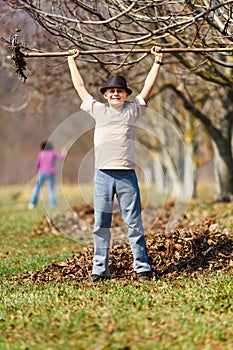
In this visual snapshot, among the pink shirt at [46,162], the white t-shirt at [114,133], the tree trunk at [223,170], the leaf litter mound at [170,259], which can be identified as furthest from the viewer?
the pink shirt at [46,162]

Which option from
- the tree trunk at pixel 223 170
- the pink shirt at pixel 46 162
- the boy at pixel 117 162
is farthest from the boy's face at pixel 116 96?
the pink shirt at pixel 46 162

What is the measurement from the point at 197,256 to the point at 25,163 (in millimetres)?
62884

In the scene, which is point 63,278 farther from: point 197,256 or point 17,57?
point 17,57

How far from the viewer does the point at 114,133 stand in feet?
22.8

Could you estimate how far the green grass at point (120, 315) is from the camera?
15.7ft

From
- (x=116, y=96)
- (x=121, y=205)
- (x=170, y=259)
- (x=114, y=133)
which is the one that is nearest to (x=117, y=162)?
(x=114, y=133)

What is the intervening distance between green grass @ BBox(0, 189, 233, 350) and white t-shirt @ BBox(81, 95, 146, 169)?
1.35 m

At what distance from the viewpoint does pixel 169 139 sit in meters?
27.3

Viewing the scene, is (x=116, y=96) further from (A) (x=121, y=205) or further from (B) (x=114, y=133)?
(A) (x=121, y=205)

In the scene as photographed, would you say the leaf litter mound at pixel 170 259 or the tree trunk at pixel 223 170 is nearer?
the leaf litter mound at pixel 170 259

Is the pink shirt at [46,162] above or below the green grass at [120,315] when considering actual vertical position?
above

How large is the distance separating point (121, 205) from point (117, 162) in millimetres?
492

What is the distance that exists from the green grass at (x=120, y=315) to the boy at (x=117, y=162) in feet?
1.73

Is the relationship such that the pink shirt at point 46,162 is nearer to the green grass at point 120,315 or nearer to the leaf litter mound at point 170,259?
the leaf litter mound at point 170,259
